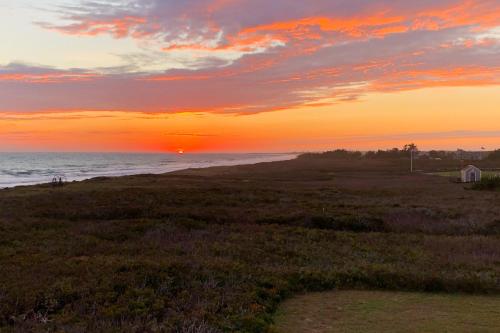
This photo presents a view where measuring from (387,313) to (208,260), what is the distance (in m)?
4.86

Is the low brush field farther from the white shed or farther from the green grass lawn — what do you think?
the white shed

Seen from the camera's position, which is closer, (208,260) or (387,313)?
(387,313)

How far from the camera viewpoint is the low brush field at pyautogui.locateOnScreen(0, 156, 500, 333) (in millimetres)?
7656

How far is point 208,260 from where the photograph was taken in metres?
11.3

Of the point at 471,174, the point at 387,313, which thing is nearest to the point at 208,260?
the point at 387,313

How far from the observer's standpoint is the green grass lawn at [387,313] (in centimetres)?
725

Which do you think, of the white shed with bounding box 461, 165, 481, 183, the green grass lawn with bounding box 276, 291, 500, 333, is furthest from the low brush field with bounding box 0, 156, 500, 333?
the white shed with bounding box 461, 165, 481, 183

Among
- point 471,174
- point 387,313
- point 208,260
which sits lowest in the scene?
point 387,313

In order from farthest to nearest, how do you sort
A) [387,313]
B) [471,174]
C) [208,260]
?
[471,174], [208,260], [387,313]

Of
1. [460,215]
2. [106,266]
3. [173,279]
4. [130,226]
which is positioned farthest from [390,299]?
[460,215]

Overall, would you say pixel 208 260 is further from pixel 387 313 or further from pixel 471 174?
pixel 471 174

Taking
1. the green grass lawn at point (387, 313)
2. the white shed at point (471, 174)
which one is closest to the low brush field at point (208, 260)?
the green grass lawn at point (387, 313)

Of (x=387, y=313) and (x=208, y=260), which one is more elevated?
(x=208, y=260)

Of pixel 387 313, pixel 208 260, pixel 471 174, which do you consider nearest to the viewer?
pixel 387 313
